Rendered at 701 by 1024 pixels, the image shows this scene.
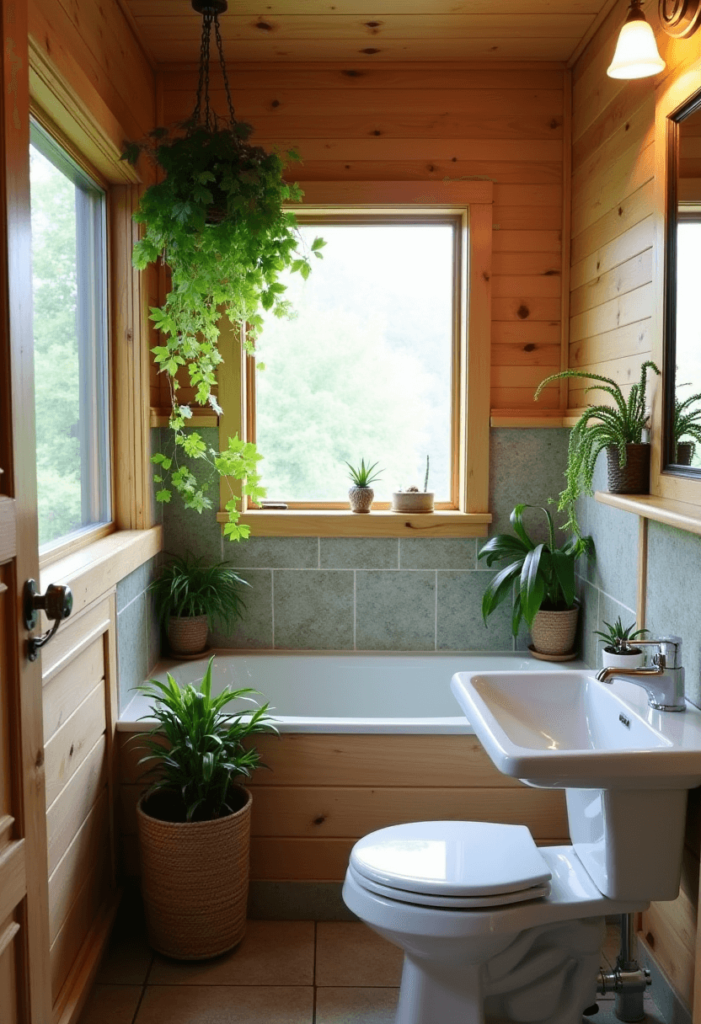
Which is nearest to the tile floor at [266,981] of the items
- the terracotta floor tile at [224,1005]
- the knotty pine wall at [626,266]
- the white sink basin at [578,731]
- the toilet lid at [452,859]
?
the terracotta floor tile at [224,1005]

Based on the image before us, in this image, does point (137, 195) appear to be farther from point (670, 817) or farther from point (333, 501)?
point (670, 817)

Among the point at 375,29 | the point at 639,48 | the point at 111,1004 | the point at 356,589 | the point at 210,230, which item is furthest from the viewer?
the point at 356,589

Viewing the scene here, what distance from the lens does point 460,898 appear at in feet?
6.19

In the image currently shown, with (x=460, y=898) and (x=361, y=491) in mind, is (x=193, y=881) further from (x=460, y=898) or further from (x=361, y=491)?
(x=361, y=491)

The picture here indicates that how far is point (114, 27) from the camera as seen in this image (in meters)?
2.79

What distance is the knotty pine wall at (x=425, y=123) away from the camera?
335cm

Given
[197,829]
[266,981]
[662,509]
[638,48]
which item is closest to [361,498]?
[197,829]

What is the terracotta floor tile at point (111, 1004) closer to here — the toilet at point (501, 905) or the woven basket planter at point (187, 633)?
the toilet at point (501, 905)

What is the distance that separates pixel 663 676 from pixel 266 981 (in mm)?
1267

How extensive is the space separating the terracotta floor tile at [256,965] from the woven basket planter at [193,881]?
0.03 m

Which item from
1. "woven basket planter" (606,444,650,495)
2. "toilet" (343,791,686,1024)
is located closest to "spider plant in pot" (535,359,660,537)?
"woven basket planter" (606,444,650,495)

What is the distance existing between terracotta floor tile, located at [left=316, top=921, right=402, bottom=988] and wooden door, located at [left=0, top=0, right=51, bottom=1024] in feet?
3.27

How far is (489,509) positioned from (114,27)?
6.45ft

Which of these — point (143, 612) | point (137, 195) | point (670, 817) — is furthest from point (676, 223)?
point (143, 612)
